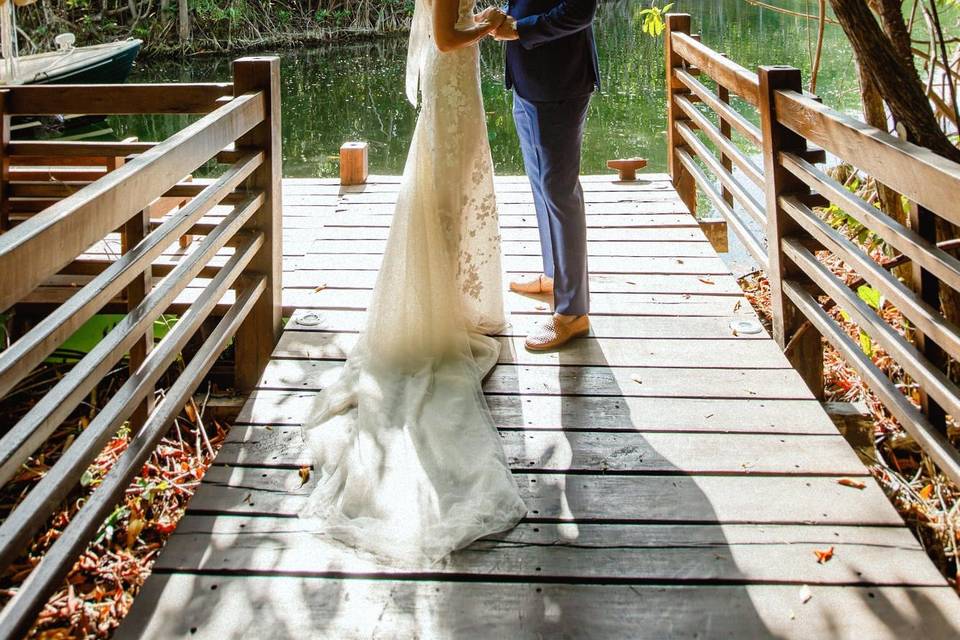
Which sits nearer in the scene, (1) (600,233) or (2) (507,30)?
(2) (507,30)

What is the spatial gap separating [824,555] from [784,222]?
1.42 metres

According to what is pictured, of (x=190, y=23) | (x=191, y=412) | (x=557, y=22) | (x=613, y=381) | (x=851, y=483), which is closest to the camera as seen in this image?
(x=851, y=483)

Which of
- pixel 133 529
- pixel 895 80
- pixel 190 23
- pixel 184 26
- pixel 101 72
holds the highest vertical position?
pixel 190 23

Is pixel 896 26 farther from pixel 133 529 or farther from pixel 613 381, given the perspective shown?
pixel 133 529

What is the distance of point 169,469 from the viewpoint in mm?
3232

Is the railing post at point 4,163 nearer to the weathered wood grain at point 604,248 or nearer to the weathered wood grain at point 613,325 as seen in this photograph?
the weathered wood grain at point 604,248

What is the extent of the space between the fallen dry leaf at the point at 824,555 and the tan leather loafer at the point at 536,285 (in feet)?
5.83

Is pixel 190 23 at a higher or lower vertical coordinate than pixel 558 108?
higher

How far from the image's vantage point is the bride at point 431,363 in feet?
6.76

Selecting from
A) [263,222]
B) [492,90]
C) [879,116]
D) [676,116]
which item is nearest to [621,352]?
[263,222]

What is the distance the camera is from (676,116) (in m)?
5.05

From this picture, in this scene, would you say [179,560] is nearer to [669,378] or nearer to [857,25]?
[669,378]

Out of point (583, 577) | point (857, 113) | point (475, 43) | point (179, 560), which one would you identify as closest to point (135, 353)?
point (179, 560)

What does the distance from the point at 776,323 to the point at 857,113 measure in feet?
21.3
